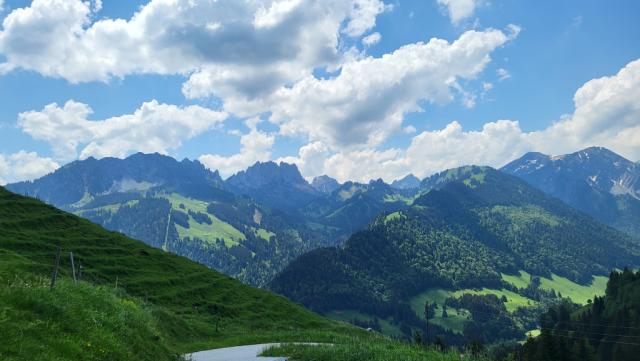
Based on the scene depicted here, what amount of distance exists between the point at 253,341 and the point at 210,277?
95.3 metres

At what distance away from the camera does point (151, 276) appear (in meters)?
127

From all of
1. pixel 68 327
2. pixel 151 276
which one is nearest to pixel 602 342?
pixel 151 276

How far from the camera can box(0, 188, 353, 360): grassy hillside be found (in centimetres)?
8738

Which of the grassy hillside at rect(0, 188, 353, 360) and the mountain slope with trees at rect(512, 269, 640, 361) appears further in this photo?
the mountain slope with trees at rect(512, 269, 640, 361)

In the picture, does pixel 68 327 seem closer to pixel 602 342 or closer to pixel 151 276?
pixel 151 276

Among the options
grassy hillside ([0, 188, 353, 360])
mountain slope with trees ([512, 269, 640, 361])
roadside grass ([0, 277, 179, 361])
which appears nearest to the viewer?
roadside grass ([0, 277, 179, 361])

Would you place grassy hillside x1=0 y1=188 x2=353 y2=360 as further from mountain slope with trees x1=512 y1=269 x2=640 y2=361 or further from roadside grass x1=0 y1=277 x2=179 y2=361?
mountain slope with trees x1=512 y1=269 x2=640 y2=361

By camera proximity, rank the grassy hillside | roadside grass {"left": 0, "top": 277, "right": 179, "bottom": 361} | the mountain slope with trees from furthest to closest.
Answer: the mountain slope with trees → the grassy hillside → roadside grass {"left": 0, "top": 277, "right": 179, "bottom": 361}

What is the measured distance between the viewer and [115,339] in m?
22.5

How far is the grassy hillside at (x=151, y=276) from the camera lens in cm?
8738

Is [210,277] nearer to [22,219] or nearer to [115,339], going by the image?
[22,219]

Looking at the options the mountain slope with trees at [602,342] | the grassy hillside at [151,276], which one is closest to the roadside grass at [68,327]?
the grassy hillside at [151,276]

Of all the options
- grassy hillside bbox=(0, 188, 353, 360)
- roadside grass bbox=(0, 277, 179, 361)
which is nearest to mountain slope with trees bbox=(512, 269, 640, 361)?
grassy hillside bbox=(0, 188, 353, 360)

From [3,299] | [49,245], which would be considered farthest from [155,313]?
[49,245]
